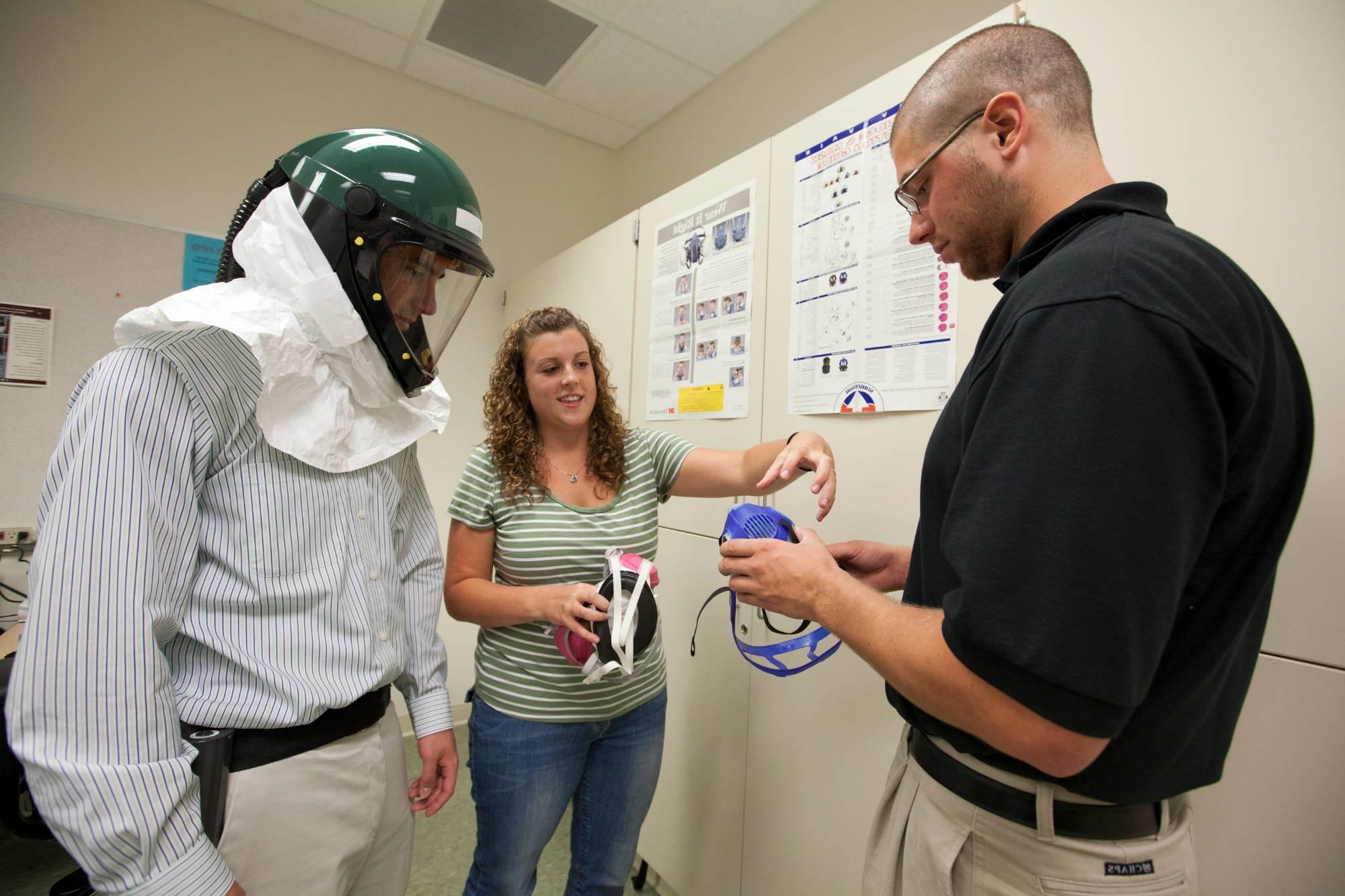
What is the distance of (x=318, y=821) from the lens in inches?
32.4

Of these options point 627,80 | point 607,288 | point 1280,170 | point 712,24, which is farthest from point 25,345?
point 1280,170

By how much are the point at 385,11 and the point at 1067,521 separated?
312cm

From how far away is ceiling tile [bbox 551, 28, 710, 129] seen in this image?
268 cm

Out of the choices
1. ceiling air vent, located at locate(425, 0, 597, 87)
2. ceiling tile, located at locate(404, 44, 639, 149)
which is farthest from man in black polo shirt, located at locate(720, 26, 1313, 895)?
ceiling tile, located at locate(404, 44, 639, 149)

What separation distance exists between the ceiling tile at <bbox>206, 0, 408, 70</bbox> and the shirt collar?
3.03m

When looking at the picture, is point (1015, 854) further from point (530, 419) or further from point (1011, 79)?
point (530, 419)

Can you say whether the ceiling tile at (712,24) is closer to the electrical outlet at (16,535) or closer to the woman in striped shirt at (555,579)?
the woman in striped shirt at (555,579)

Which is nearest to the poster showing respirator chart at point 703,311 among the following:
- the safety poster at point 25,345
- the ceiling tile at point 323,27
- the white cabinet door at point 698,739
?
the white cabinet door at point 698,739

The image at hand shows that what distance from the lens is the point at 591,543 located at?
1307mm

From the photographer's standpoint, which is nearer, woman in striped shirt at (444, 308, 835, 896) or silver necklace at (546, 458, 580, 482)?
woman in striped shirt at (444, 308, 835, 896)

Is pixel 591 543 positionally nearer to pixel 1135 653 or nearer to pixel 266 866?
pixel 266 866

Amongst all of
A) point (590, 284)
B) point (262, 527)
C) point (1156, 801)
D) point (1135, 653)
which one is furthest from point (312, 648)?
point (590, 284)

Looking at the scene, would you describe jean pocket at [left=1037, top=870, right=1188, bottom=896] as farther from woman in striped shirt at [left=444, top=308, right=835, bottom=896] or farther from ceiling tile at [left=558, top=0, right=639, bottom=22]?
ceiling tile at [left=558, top=0, right=639, bottom=22]

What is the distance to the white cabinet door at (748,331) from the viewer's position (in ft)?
5.03
